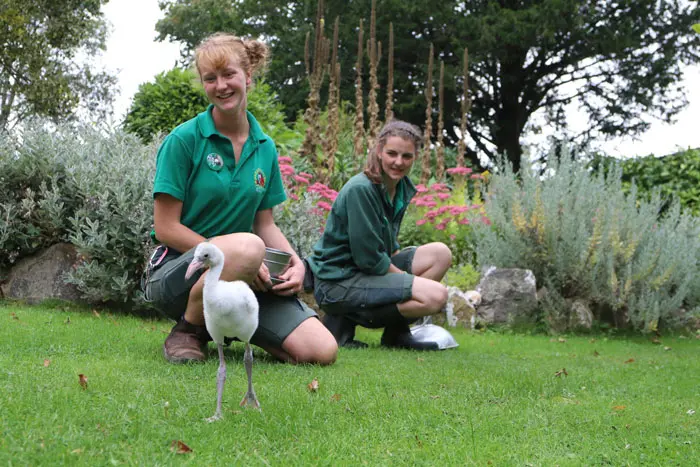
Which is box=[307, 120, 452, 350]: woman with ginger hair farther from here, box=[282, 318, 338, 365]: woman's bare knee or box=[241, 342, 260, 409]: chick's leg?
box=[241, 342, 260, 409]: chick's leg

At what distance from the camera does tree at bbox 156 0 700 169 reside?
64.3 ft

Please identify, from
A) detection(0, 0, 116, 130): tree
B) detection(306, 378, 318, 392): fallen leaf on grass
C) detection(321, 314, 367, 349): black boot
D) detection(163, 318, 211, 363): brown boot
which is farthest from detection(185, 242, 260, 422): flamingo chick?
detection(0, 0, 116, 130): tree

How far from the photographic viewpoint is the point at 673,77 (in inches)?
842

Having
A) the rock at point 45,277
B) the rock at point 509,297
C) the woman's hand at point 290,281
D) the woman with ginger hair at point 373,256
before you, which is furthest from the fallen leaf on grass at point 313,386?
the rock at point 509,297

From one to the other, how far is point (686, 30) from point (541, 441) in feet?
70.4

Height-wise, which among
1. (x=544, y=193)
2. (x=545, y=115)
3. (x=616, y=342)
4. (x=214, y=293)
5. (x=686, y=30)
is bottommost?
(x=616, y=342)

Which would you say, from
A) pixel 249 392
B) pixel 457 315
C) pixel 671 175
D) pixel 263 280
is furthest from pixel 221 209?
pixel 671 175

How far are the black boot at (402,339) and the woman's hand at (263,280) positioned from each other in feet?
5.14

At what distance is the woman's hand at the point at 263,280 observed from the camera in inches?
145

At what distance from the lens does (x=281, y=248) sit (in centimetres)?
412

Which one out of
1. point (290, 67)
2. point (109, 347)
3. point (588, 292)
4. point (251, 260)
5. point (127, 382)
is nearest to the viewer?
point (127, 382)

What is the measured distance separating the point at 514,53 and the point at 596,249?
52.2 ft

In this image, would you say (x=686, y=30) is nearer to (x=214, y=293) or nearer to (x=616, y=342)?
(x=616, y=342)

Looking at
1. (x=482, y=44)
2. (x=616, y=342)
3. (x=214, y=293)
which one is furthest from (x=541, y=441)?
(x=482, y=44)
